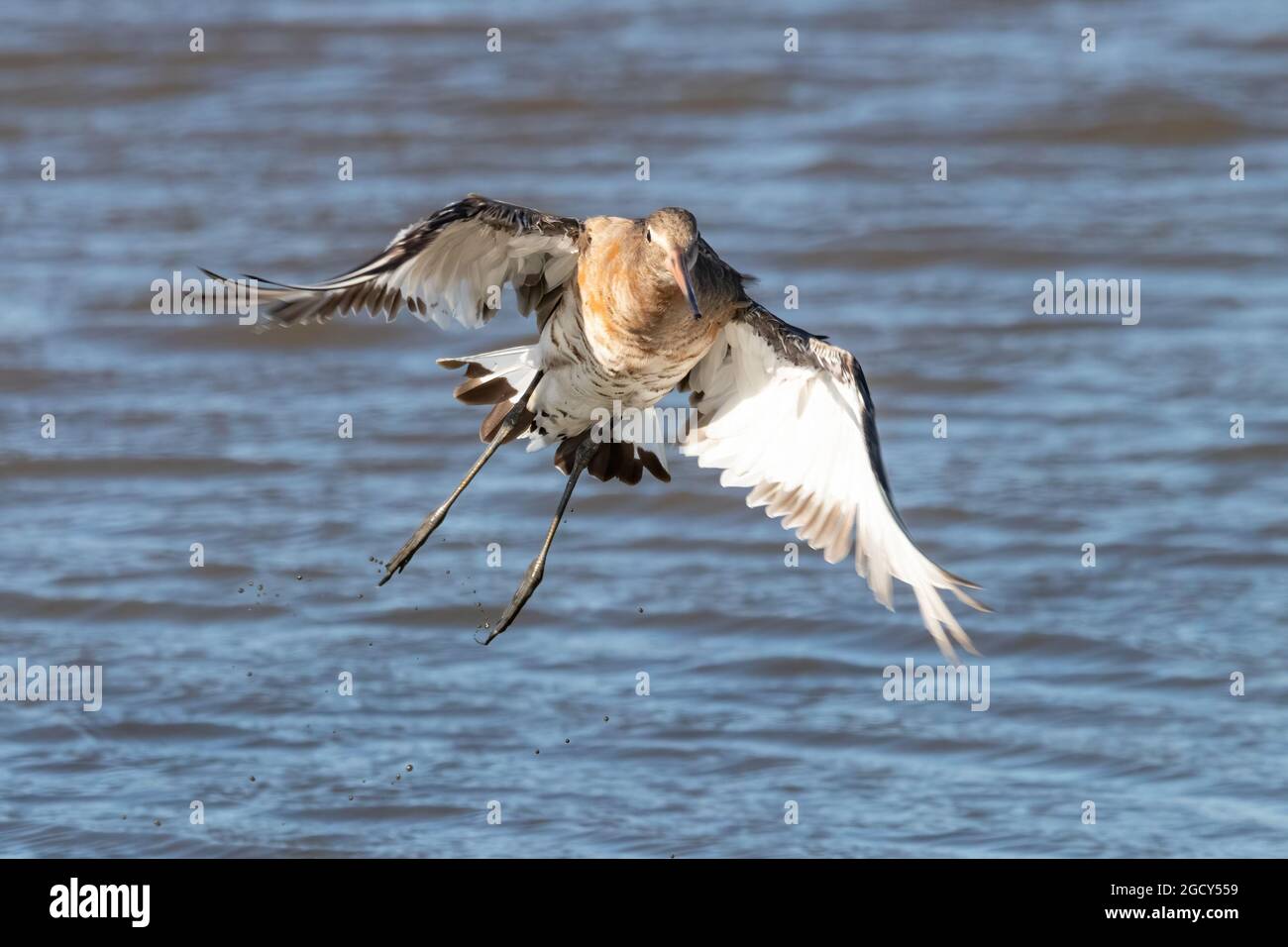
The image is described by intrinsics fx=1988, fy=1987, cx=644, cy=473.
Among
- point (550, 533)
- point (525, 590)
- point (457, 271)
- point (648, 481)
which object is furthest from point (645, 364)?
point (648, 481)

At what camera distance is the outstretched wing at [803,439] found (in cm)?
622

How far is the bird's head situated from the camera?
6012mm

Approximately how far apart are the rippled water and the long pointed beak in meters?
2.06

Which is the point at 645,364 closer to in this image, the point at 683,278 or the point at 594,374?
the point at 594,374

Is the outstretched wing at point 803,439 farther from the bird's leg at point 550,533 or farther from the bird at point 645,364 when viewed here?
the bird's leg at point 550,533

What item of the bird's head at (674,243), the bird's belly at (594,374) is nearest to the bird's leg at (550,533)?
the bird's belly at (594,374)

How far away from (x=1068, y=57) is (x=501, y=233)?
31.6 ft

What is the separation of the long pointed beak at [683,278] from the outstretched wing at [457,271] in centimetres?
46

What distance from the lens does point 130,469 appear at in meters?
10.0

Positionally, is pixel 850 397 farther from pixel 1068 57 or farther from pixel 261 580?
pixel 1068 57

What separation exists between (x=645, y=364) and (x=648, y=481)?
3.62m

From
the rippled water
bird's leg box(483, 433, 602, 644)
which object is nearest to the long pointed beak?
bird's leg box(483, 433, 602, 644)

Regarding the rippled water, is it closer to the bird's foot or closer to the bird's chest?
the bird's foot
